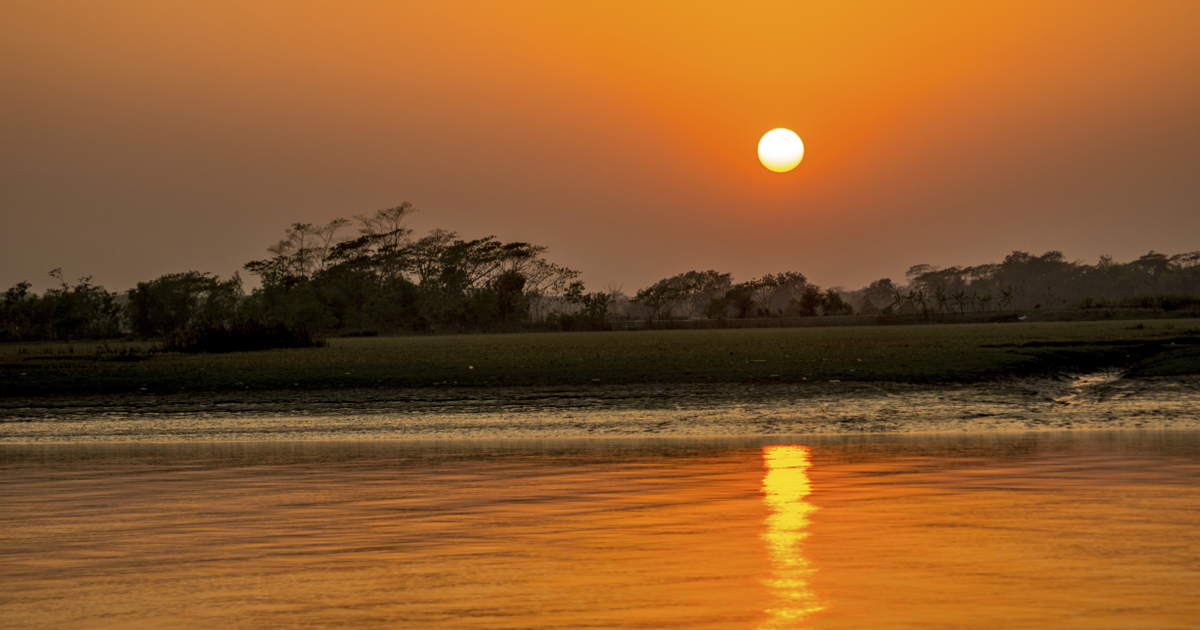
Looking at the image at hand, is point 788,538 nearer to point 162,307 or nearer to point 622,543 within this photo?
point 622,543

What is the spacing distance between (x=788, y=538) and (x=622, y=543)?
1105 mm

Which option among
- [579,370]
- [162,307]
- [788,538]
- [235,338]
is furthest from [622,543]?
[162,307]

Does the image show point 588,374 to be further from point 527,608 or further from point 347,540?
point 527,608

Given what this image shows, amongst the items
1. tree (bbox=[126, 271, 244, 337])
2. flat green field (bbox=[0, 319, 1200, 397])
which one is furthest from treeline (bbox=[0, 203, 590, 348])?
flat green field (bbox=[0, 319, 1200, 397])

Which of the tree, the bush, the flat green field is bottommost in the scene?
the flat green field

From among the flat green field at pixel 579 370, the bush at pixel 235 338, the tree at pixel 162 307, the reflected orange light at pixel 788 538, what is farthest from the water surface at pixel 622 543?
the tree at pixel 162 307

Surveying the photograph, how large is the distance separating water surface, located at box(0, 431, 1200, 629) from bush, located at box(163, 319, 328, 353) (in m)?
33.1

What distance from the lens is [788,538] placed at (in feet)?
20.9

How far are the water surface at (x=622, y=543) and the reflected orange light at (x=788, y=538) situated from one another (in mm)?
23

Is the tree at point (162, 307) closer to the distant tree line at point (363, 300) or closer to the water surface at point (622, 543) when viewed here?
the distant tree line at point (363, 300)

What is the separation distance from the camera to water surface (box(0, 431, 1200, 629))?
478cm

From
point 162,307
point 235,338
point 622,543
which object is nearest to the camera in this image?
point 622,543

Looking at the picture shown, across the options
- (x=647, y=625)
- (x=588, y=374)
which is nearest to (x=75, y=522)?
(x=647, y=625)

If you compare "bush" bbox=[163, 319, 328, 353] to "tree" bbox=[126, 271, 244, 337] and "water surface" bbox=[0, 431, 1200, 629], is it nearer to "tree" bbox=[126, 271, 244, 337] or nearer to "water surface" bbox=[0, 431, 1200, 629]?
"water surface" bbox=[0, 431, 1200, 629]
